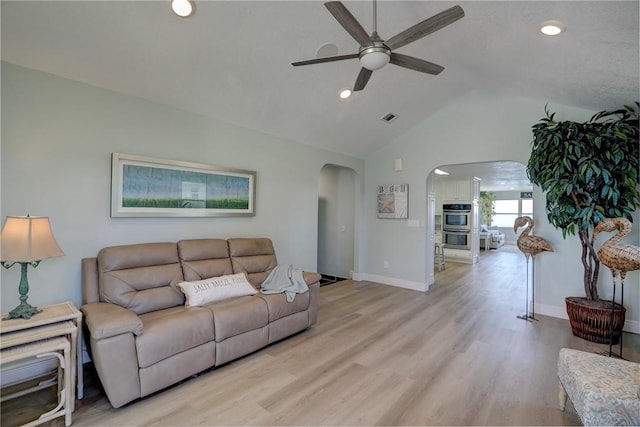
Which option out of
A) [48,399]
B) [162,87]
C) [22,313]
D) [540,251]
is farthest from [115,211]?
[540,251]

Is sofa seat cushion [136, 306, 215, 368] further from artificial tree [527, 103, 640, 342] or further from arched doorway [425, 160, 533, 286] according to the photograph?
arched doorway [425, 160, 533, 286]

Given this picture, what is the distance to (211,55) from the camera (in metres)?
2.74

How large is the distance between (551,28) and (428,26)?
1.16m

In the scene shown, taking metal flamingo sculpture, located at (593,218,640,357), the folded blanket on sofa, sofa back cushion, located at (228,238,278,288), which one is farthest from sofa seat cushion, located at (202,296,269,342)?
metal flamingo sculpture, located at (593,218,640,357)

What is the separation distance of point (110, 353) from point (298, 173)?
3329 mm

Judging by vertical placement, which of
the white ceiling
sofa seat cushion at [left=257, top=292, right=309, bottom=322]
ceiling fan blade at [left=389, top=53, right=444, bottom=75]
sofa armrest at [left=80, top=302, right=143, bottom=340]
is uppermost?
the white ceiling

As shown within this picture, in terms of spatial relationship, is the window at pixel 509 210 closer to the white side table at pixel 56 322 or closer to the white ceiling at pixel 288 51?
the white ceiling at pixel 288 51

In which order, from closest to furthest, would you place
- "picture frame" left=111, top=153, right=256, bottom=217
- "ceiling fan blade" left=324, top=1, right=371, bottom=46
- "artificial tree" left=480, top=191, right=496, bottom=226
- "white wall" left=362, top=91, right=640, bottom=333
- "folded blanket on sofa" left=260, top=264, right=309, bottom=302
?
"ceiling fan blade" left=324, top=1, right=371, bottom=46, "picture frame" left=111, top=153, right=256, bottom=217, "folded blanket on sofa" left=260, top=264, right=309, bottom=302, "white wall" left=362, top=91, right=640, bottom=333, "artificial tree" left=480, top=191, right=496, bottom=226

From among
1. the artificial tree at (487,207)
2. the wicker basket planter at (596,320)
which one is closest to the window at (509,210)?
the artificial tree at (487,207)

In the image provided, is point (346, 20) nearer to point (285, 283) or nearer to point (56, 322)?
point (285, 283)

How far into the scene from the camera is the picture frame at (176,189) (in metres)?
2.86

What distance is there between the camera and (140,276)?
8.70ft

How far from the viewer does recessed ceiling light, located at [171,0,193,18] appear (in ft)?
7.18

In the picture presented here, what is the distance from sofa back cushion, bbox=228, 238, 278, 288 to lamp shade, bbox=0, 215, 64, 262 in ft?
5.40
